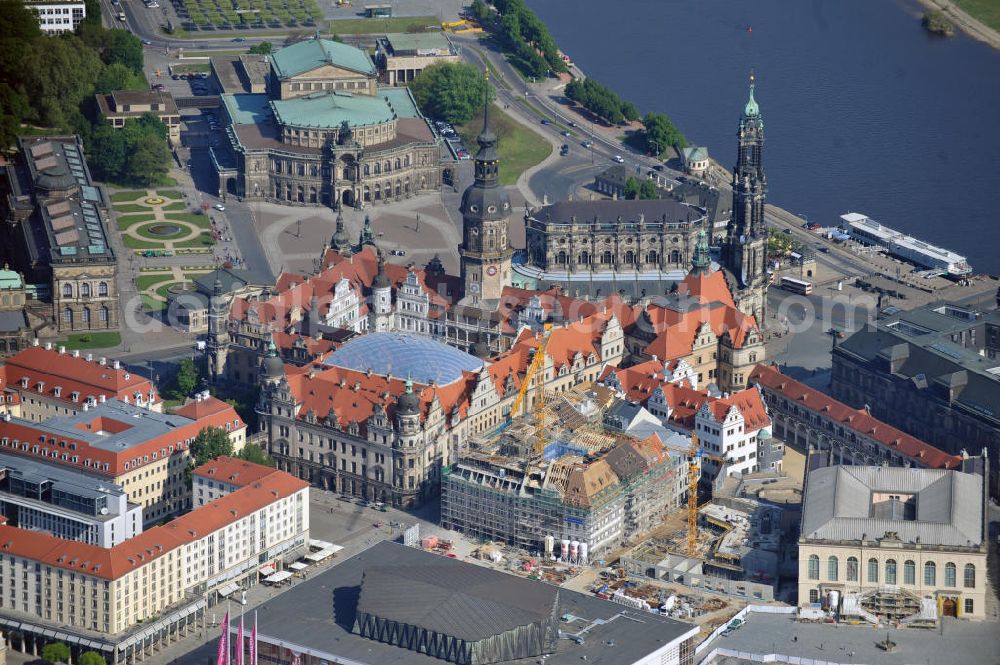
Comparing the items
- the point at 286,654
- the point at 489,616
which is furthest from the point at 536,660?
the point at 286,654

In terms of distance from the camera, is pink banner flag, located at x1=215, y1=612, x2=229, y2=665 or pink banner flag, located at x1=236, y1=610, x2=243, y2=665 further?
pink banner flag, located at x1=236, y1=610, x2=243, y2=665

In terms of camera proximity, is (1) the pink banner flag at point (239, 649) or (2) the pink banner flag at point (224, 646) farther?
(1) the pink banner flag at point (239, 649)

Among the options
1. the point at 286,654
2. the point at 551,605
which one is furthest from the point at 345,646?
the point at 551,605

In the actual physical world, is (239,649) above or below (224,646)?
below

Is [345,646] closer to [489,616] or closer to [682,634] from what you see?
[489,616]

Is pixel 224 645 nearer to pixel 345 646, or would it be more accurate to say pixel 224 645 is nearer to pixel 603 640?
pixel 345 646

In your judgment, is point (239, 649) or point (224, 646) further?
point (239, 649)

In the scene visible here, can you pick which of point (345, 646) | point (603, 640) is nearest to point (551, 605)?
point (603, 640)

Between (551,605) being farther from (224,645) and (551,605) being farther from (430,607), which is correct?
(224,645)
